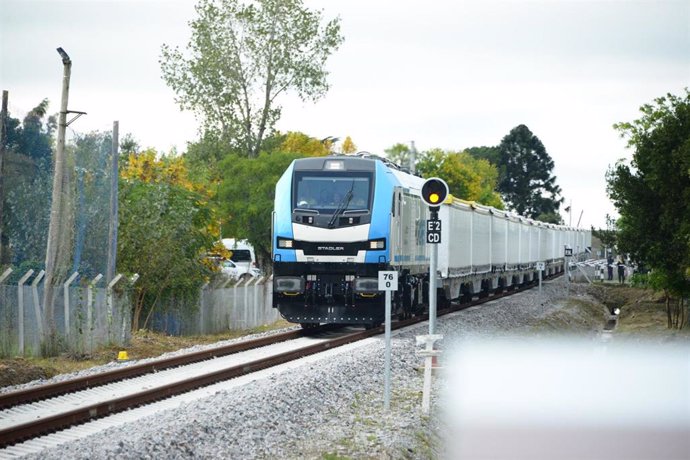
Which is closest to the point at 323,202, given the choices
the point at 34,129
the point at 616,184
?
the point at 34,129

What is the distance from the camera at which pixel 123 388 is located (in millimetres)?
15859

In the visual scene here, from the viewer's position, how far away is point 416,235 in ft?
89.6

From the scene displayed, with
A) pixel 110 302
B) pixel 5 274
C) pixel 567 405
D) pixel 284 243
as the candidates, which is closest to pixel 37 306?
pixel 5 274

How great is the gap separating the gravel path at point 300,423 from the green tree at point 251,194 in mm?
30324

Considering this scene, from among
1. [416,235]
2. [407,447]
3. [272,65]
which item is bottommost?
[407,447]

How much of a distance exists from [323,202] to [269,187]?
2584 centimetres

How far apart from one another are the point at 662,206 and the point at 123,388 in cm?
2950

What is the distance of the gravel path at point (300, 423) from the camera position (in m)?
10.9

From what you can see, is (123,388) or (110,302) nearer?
(123,388)

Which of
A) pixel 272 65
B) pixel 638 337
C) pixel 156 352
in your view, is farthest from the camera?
pixel 272 65

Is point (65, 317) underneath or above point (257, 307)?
above

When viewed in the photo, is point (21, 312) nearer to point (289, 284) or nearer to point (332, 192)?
point (289, 284)

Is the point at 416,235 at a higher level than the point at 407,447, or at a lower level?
higher

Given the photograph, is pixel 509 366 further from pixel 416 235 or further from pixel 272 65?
pixel 272 65
